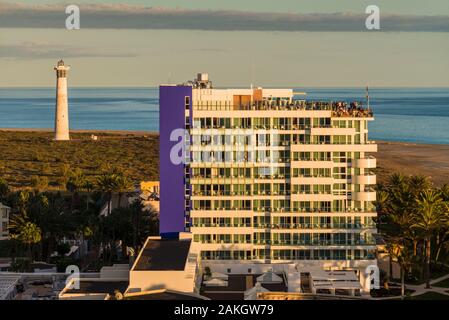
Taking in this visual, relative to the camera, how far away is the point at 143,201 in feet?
352

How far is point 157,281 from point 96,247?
1261 inches

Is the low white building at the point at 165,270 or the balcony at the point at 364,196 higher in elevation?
the balcony at the point at 364,196

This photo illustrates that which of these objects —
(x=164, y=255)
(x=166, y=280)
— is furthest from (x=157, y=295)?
(x=164, y=255)

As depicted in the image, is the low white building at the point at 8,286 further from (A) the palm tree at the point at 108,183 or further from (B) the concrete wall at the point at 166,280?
(A) the palm tree at the point at 108,183

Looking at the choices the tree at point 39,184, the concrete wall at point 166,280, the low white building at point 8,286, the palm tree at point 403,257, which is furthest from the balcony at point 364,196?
the tree at point 39,184

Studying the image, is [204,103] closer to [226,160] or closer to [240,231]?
[226,160]

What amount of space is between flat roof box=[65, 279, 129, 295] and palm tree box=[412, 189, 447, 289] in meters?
26.8

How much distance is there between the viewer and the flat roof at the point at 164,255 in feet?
222

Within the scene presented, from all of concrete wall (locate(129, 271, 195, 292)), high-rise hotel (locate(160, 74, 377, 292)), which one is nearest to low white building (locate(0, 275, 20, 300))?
concrete wall (locate(129, 271, 195, 292))

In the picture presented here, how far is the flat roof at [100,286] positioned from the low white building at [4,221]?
1298 inches

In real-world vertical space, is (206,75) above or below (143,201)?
above

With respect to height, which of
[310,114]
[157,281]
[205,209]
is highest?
[310,114]

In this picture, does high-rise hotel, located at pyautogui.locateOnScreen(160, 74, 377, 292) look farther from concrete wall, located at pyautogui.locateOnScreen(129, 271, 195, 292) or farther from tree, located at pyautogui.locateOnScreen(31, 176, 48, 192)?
tree, located at pyautogui.locateOnScreen(31, 176, 48, 192)
